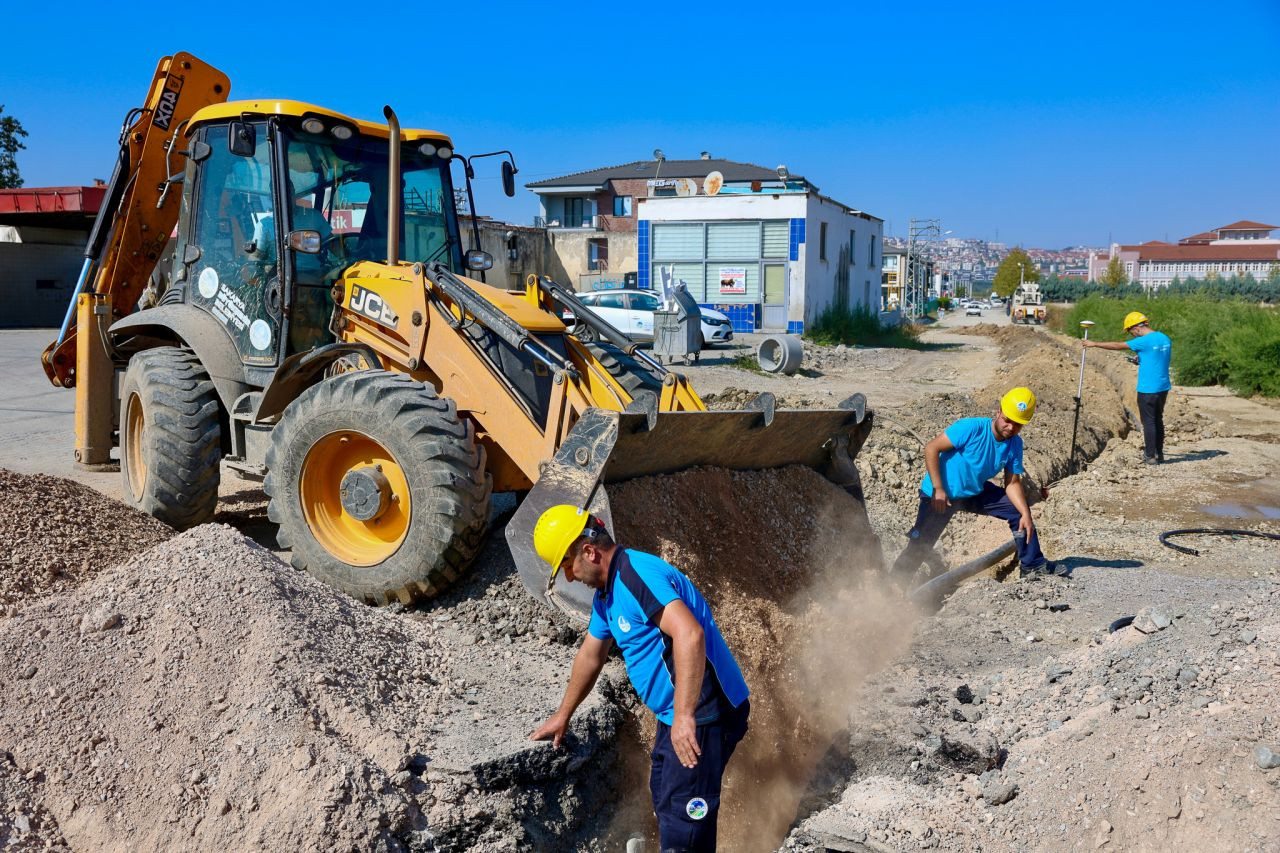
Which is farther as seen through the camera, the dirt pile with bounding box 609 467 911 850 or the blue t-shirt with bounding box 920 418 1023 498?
the blue t-shirt with bounding box 920 418 1023 498

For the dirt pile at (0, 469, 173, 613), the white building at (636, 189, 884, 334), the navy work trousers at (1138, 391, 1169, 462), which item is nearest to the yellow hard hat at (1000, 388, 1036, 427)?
the dirt pile at (0, 469, 173, 613)

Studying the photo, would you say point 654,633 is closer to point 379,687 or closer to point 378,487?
point 379,687

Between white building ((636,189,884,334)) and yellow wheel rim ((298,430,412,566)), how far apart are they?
26161 mm

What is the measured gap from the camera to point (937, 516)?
7230 mm

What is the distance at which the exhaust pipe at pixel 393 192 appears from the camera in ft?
21.4

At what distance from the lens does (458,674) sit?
5180 millimetres

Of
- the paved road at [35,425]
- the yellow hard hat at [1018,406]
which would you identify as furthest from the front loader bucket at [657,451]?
the paved road at [35,425]

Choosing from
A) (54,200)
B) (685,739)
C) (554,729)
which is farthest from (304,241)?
(54,200)

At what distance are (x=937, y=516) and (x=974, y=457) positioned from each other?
464 millimetres

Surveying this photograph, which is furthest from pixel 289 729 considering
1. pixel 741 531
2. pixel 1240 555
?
pixel 1240 555

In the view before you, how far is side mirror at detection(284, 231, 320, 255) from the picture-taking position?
22.0 feet

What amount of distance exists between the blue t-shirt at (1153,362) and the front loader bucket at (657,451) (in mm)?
7259

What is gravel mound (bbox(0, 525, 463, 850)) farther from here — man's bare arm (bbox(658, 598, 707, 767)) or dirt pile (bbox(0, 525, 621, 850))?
man's bare arm (bbox(658, 598, 707, 767))

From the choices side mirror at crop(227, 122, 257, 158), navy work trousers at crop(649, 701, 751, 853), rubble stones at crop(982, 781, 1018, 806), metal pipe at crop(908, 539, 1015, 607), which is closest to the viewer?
navy work trousers at crop(649, 701, 751, 853)
